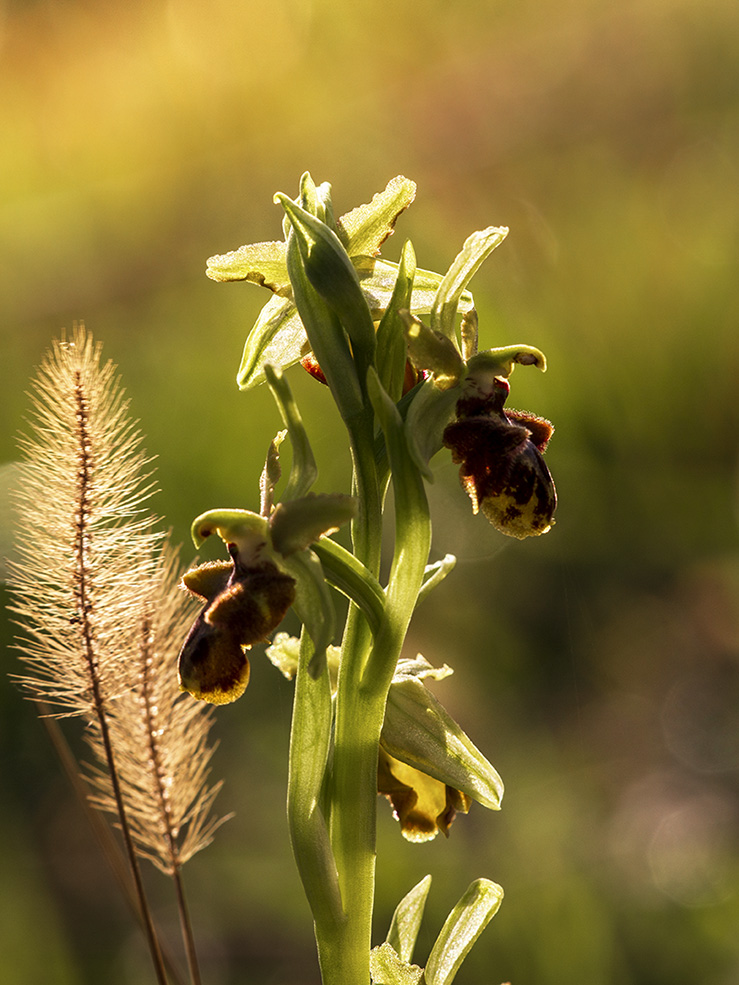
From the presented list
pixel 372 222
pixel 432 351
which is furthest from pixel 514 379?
pixel 432 351

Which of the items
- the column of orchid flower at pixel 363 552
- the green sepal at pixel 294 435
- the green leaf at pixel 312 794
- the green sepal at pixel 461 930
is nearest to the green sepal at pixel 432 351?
the column of orchid flower at pixel 363 552

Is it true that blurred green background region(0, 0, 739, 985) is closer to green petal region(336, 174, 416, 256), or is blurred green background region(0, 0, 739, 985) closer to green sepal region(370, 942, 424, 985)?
green sepal region(370, 942, 424, 985)

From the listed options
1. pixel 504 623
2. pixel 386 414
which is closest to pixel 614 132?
pixel 504 623

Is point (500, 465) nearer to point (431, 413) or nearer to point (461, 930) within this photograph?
point (431, 413)

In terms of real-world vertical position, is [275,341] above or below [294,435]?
above

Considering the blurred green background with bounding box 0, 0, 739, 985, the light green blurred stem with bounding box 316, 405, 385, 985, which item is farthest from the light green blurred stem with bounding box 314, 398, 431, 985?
the blurred green background with bounding box 0, 0, 739, 985

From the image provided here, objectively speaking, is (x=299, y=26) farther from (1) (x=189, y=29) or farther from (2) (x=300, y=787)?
(2) (x=300, y=787)
